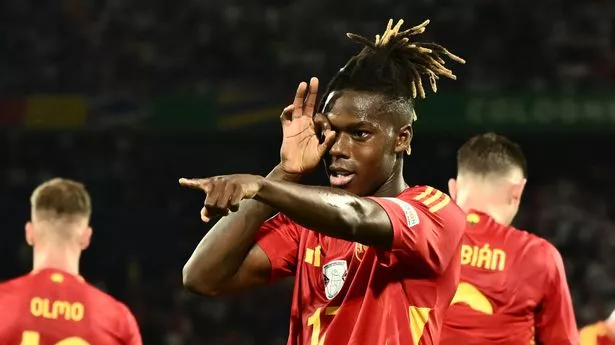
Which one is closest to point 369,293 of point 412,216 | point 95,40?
point 412,216

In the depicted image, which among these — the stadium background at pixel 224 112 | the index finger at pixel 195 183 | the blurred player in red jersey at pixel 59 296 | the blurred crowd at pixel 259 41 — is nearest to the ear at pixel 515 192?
the blurred player in red jersey at pixel 59 296

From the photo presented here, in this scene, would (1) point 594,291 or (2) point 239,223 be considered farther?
(1) point 594,291

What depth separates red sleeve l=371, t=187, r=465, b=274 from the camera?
2.99 m

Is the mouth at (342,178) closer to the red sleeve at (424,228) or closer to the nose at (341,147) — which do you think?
the nose at (341,147)

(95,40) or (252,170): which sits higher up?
(95,40)

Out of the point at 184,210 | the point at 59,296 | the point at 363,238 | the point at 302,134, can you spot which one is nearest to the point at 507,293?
the point at 302,134

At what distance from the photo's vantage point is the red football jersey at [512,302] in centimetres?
481

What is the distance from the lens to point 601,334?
4.91 metres

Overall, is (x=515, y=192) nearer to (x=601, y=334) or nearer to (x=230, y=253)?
(x=601, y=334)

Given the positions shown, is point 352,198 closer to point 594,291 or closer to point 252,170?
point 594,291

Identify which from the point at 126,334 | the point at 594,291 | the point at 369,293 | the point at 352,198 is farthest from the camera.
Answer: the point at 594,291

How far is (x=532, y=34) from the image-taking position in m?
13.6

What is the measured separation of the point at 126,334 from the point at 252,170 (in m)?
9.69

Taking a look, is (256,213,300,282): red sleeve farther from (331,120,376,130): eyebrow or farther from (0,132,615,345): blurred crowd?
(0,132,615,345): blurred crowd
